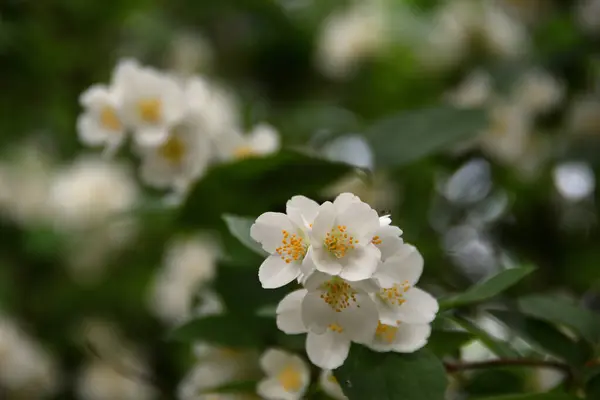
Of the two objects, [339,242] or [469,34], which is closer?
[339,242]

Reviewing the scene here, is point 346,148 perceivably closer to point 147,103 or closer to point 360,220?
point 147,103

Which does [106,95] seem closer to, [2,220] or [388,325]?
[388,325]

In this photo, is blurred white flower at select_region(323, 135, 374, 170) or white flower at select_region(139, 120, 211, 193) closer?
white flower at select_region(139, 120, 211, 193)

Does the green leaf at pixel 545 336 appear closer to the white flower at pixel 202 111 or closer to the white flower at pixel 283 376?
the white flower at pixel 283 376

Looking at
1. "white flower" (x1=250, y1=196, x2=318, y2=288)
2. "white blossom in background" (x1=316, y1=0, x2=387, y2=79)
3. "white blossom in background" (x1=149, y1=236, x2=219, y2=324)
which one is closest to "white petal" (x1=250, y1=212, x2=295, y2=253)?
"white flower" (x1=250, y1=196, x2=318, y2=288)

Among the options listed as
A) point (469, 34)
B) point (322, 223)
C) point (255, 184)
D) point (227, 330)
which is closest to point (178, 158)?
point (255, 184)

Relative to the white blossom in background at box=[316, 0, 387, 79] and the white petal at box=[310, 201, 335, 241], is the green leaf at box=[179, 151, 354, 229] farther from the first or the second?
the white blossom in background at box=[316, 0, 387, 79]
